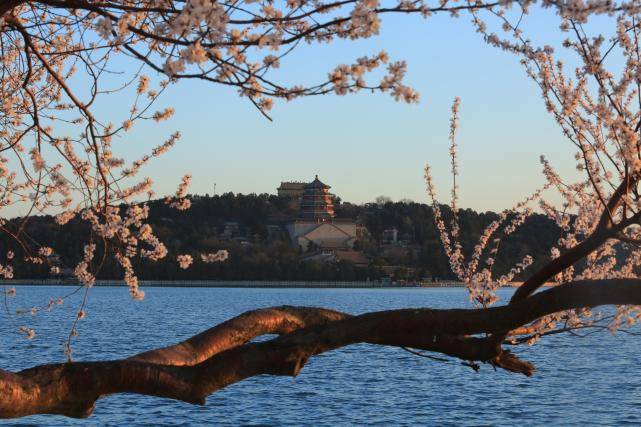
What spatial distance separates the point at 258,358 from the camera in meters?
4.23

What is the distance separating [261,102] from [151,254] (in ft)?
8.94

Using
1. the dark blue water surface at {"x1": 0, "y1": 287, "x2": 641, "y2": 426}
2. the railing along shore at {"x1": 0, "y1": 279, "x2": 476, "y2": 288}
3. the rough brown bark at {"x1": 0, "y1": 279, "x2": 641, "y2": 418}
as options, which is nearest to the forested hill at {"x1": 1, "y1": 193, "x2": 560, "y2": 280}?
the railing along shore at {"x1": 0, "y1": 279, "x2": 476, "y2": 288}

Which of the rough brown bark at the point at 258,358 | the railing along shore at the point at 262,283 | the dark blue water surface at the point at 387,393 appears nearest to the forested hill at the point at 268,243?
the railing along shore at the point at 262,283

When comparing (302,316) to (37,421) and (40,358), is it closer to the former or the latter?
(37,421)

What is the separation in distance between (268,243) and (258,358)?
146 m

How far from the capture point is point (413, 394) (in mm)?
29562

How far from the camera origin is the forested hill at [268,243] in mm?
134875

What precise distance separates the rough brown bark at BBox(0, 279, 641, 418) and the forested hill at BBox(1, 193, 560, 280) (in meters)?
113

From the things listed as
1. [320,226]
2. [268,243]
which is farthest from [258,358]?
[268,243]

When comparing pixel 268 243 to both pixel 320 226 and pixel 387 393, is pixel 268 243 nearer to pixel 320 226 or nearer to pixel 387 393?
pixel 320 226

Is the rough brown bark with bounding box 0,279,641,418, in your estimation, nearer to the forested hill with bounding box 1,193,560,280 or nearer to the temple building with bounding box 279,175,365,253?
the forested hill with bounding box 1,193,560,280

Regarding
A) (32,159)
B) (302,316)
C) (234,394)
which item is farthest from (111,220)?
(234,394)

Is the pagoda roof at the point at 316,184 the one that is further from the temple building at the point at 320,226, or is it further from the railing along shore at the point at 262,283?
the railing along shore at the point at 262,283

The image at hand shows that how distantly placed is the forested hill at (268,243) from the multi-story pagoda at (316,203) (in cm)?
453
